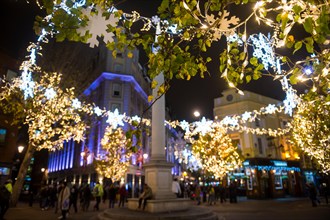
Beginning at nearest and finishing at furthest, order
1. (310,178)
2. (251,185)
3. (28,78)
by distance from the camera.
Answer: (28,78)
(251,185)
(310,178)

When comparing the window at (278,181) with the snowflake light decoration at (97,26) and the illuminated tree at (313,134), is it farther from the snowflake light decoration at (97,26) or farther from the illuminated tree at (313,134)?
the snowflake light decoration at (97,26)

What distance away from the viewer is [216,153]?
81.7ft

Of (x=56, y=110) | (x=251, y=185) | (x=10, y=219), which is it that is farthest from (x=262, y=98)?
(x=10, y=219)

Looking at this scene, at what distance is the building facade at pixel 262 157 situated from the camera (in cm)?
3209

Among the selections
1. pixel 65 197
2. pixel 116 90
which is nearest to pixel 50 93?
pixel 65 197

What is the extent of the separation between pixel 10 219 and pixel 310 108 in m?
19.5

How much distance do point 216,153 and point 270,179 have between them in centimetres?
1284

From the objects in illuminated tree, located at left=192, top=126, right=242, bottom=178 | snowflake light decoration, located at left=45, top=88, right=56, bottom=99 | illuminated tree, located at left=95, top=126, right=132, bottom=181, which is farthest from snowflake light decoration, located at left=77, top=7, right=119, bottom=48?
illuminated tree, located at left=95, top=126, right=132, bottom=181

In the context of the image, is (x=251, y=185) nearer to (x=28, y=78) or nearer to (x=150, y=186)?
(x=150, y=186)

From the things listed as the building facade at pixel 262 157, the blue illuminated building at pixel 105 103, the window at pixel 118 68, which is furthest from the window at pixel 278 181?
the window at pixel 118 68

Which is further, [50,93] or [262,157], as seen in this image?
[262,157]

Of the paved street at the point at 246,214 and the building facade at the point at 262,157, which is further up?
the building facade at the point at 262,157

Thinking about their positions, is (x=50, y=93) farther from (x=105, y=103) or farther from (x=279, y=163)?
(x=279, y=163)

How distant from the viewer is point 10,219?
37.4 feet
